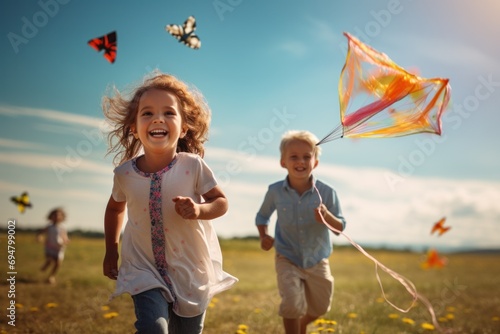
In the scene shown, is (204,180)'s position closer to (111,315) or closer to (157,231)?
(157,231)

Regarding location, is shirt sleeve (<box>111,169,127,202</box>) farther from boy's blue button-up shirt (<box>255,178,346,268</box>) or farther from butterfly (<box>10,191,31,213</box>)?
Answer: butterfly (<box>10,191,31,213</box>)

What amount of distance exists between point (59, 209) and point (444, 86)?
11029 millimetres

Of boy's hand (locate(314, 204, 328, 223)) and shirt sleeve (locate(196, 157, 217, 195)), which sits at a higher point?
shirt sleeve (locate(196, 157, 217, 195))

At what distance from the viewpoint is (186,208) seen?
3285 millimetres

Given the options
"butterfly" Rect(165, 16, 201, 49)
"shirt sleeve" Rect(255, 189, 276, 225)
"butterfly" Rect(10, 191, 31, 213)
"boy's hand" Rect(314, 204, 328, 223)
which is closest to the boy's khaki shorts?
"shirt sleeve" Rect(255, 189, 276, 225)

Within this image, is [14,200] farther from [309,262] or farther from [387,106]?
[387,106]

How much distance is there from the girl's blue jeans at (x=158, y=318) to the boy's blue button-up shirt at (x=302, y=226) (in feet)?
6.00

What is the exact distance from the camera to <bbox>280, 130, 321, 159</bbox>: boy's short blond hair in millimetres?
5320

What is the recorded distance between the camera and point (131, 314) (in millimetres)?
6762

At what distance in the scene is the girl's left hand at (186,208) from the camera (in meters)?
3.26

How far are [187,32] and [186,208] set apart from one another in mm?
3085

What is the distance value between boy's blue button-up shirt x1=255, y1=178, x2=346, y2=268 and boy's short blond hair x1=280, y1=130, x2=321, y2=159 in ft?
1.15

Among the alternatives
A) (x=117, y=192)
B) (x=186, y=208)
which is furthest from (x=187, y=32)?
(x=186, y=208)

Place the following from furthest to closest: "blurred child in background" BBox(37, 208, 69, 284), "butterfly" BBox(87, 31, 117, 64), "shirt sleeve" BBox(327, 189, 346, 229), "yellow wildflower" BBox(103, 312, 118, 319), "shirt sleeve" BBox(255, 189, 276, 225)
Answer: "blurred child in background" BBox(37, 208, 69, 284) < "butterfly" BBox(87, 31, 117, 64) < "yellow wildflower" BBox(103, 312, 118, 319) < "shirt sleeve" BBox(255, 189, 276, 225) < "shirt sleeve" BBox(327, 189, 346, 229)
